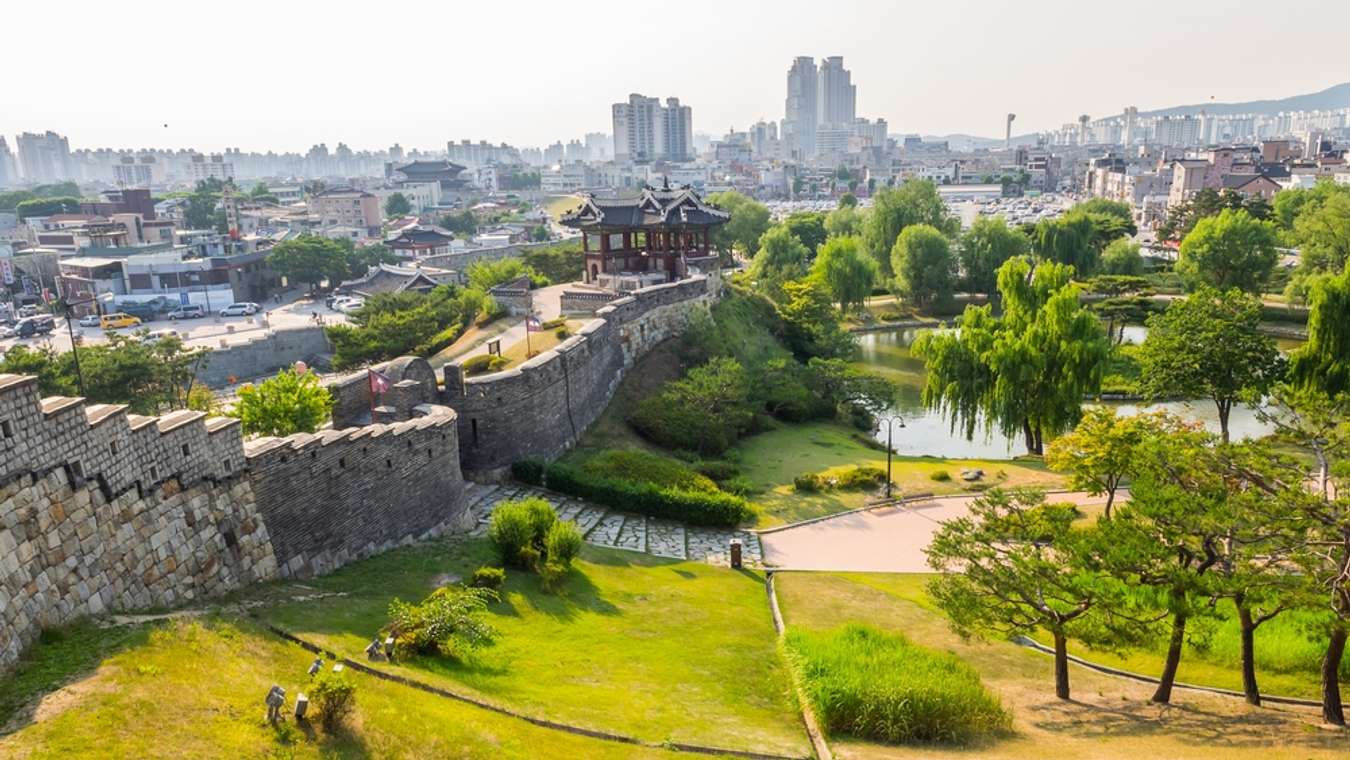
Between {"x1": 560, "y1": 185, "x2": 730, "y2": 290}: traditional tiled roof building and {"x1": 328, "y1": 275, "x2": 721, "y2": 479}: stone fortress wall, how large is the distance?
27.8 ft

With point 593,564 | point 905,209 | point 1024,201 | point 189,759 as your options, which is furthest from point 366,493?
point 1024,201

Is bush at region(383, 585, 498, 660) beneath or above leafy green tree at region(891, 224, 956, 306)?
beneath

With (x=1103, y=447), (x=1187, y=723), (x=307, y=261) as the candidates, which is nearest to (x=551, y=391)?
(x=1103, y=447)

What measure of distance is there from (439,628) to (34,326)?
204 ft

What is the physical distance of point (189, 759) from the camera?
7.25 m

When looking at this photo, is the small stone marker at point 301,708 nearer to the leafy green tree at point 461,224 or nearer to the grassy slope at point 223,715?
the grassy slope at point 223,715

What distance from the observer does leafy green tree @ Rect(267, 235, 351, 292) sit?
70062mm

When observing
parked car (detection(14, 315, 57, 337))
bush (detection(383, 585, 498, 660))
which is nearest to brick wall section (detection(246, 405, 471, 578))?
bush (detection(383, 585, 498, 660))

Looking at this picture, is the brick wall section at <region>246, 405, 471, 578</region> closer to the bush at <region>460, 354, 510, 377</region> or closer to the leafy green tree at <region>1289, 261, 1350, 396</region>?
the bush at <region>460, 354, 510, 377</region>

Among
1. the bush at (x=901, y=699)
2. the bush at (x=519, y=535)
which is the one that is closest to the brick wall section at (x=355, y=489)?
the bush at (x=519, y=535)

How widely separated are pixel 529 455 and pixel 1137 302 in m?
38.2

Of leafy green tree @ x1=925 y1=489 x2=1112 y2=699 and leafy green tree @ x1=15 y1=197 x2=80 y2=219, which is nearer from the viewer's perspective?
leafy green tree @ x1=925 y1=489 x2=1112 y2=699

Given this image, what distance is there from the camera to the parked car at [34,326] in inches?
2225

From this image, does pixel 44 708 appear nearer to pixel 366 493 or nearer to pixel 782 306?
pixel 366 493
